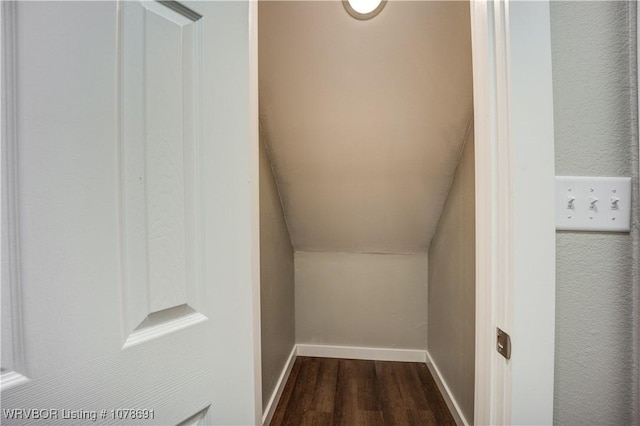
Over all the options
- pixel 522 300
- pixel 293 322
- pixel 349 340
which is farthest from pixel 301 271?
pixel 522 300

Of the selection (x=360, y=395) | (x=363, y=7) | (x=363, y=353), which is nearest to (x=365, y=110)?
(x=363, y=7)

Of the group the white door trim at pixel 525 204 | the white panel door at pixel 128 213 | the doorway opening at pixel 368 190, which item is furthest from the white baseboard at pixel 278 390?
the white door trim at pixel 525 204

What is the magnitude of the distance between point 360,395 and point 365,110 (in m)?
1.76

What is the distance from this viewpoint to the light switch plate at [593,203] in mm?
595

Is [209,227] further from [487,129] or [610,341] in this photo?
[610,341]

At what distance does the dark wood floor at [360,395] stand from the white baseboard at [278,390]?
0.03m

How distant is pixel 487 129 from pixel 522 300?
38cm

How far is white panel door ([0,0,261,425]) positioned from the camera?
0.36 metres

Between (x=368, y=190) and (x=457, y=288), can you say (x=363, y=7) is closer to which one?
(x=368, y=190)

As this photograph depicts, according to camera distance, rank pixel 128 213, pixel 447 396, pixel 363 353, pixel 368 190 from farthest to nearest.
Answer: pixel 363 353, pixel 368 190, pixel 447 396, pixel 128 213

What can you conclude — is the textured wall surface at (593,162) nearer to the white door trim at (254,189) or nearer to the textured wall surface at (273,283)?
the white door trim at (254,189)

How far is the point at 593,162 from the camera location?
608 mm

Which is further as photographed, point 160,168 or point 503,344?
point 503,344

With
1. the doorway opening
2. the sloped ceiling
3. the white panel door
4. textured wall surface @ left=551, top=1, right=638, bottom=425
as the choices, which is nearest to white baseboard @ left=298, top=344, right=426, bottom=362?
the doorway opening
